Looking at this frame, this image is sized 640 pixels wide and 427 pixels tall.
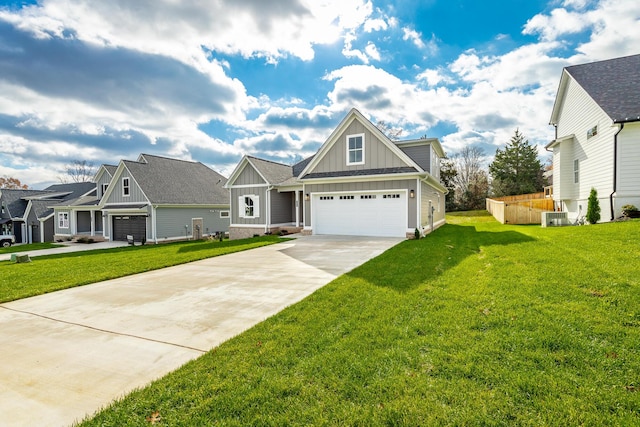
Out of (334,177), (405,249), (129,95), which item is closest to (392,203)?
(334,177)

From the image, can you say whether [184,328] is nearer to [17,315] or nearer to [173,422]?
[173,422]

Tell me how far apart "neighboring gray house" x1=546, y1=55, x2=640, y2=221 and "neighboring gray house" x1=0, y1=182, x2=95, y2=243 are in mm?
35821

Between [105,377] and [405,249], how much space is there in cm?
867

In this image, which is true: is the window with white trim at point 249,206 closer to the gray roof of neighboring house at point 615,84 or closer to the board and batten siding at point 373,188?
the board and batten siding at point 373,188

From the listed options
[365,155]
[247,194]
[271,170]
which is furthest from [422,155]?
[247,194]

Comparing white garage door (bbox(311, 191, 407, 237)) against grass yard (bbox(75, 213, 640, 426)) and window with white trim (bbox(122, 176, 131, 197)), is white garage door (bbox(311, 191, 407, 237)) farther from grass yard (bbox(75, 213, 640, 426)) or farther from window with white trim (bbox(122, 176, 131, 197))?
window with white trim (bbox(122, 176, 131, 197))

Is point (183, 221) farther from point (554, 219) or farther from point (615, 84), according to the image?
point (615, 84)

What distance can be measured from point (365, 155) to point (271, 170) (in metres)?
6.98

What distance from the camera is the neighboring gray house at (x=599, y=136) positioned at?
11625 mm

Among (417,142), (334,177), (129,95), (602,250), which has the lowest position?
(602,250)

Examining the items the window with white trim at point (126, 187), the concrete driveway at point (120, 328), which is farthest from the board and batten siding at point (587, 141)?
the window with white trim at point (126, 187)

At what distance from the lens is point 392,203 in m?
14.0

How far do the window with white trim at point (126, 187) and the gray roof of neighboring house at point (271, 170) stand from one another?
945cm

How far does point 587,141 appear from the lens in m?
14.2
